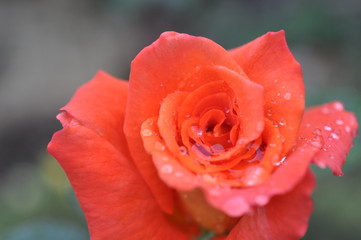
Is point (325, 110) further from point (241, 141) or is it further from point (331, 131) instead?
point (241, 141)

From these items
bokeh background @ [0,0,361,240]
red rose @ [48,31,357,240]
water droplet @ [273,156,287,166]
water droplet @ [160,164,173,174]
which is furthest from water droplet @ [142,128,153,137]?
bokeh background @ [0,0,361,240]

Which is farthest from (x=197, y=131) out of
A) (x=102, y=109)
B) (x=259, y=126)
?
(x=102, y=109)

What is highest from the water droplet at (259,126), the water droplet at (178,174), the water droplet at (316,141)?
the water droplet at (259,126)

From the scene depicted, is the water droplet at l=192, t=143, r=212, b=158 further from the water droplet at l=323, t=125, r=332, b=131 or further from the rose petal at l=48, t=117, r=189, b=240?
the water droplet at l=323, t=125, r=332, b=131

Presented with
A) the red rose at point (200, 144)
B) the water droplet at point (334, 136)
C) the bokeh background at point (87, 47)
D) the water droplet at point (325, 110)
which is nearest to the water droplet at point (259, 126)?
the red rose at point (200, 144)

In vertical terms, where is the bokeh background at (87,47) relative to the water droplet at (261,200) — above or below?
below

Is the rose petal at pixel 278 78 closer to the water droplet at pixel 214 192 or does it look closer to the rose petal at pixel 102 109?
the water droplet at pixel 214 192

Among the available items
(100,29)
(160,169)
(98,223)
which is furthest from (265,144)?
(100,29)
